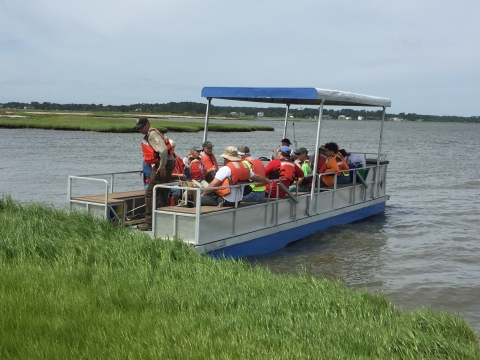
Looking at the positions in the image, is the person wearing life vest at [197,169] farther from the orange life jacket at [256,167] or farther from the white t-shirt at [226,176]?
the white t-shirt at [226,176]

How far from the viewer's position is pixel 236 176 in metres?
9.39

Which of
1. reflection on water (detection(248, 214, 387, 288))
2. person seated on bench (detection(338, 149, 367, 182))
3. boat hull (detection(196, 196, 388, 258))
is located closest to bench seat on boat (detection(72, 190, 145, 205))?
boat hull (detection(196, 196, 388, 258))

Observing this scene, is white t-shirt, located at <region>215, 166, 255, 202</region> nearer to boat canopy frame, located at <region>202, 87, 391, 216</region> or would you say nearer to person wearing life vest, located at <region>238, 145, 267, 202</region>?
person wearing life vest, located at <region>238, 145, 267, 202</region>

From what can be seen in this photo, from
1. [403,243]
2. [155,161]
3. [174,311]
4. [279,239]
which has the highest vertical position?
[155,161]

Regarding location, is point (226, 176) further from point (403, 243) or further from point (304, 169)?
point (403, 243)

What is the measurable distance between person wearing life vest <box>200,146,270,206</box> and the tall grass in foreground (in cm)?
146

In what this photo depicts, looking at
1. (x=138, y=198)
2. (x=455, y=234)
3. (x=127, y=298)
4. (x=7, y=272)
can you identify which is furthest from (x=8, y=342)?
(x=455, y=234)

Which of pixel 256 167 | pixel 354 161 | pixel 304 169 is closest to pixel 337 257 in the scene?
pixel 304 169

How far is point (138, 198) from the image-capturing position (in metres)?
10.2

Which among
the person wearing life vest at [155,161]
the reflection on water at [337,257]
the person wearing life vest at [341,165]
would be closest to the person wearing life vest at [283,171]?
the reflection on water at [337,257]

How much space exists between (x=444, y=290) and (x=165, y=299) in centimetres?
534

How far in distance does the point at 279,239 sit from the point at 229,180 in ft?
5.85

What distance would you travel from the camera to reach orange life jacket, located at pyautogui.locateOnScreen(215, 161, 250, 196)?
935cm

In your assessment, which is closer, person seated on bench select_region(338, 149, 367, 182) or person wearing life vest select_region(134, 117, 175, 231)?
person wearing life vest select_region(134, 117, 175, 231)
